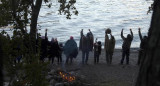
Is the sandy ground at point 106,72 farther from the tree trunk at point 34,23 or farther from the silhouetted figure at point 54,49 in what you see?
the tree trunk at point 34,23

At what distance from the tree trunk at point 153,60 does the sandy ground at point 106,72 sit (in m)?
11.8

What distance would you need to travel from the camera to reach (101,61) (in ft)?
64.3

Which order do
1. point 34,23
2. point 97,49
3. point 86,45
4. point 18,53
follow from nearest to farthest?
point 18,53, point 34,23, point 86,45, point 97,49

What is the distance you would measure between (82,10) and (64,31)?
2465 cm

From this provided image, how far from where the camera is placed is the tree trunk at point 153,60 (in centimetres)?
239

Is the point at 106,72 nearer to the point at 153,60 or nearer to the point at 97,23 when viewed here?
the point at 153,60

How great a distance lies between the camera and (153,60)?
241 cm

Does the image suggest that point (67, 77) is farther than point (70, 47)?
No

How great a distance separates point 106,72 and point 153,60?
14.5m

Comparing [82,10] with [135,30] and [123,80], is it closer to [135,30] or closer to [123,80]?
[135,30]

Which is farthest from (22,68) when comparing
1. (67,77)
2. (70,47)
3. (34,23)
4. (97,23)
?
(97,23)

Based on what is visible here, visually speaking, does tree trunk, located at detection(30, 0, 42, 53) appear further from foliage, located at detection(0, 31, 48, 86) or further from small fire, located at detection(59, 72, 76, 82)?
small fire, located at detection(59, 72, 76, 82)

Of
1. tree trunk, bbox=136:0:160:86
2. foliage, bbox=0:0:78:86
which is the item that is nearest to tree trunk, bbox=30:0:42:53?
foliage, bbox=0:0:78:86

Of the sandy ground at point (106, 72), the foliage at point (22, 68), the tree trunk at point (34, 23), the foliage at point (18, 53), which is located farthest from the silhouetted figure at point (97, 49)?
the foliage at point (22, 68)
